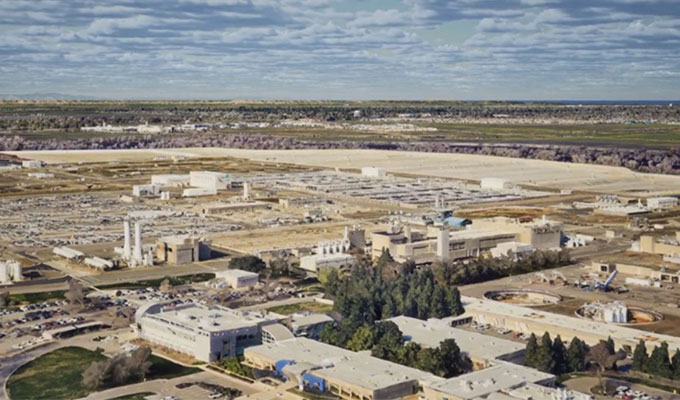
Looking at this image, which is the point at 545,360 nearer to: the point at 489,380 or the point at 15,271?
the point at 489,380

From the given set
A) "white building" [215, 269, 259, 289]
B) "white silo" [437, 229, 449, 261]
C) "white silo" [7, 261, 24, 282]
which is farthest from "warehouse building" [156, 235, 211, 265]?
"white silo" [437, 229, 449, 261]

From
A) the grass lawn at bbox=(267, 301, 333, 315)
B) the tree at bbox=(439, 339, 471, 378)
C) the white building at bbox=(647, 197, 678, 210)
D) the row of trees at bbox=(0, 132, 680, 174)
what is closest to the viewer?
the tree at bbox=(439, 339, 471, 378)

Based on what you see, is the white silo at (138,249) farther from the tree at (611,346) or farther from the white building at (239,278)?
the tree at (611,346)

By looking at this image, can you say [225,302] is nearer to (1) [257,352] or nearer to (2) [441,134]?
(1) [257,352]

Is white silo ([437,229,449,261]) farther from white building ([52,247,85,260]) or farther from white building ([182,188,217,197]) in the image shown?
white building ([182,188,217,197])

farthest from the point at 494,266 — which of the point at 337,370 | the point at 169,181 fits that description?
the point at 169,181

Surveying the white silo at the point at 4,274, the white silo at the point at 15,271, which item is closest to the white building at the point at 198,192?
the white silo at the point at 15,271

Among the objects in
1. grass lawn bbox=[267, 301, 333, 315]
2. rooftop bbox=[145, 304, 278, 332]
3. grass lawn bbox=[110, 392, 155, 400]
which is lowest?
grass lawn bbox=[110, 392, 155, 400]
